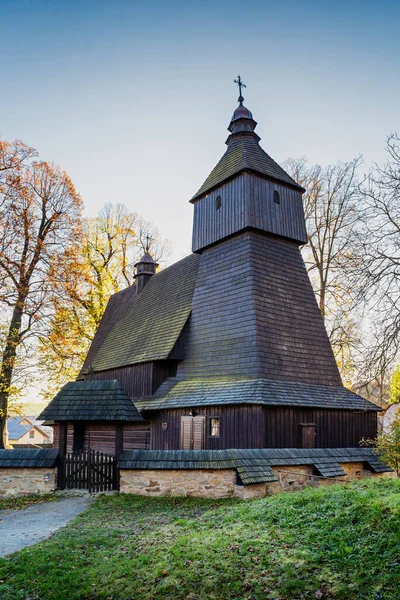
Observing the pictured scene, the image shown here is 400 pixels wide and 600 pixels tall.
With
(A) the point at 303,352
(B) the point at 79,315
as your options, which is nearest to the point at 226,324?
(A) the point at 303,352

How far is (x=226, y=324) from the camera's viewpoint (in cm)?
1788

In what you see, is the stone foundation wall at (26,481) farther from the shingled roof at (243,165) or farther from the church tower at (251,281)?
the shingled roof at (243,165)

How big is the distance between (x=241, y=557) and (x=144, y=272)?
2273 cm

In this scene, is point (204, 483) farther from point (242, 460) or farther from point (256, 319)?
point (256, 319)

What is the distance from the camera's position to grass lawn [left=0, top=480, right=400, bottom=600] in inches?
225

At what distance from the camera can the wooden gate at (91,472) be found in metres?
13.3

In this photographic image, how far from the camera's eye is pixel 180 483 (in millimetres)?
11875

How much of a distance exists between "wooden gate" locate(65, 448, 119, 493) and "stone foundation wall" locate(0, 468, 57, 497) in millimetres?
474

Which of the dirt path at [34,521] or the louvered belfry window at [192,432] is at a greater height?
the louvered belfry window at [192,432]

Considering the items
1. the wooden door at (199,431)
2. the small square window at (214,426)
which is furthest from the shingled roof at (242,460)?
the wooden door at (199,431)

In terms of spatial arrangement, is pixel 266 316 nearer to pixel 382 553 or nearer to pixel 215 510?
pixel 215 510

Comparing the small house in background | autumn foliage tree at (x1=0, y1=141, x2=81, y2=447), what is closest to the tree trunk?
autumn foliage tree at (x1=0, y1=141, x2=81, y2=447)

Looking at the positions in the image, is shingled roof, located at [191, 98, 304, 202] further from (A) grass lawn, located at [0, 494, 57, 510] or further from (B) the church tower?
(A) grass lawn, located at [0, 494, 57, 510]

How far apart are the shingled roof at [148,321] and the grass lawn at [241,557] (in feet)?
35.9
